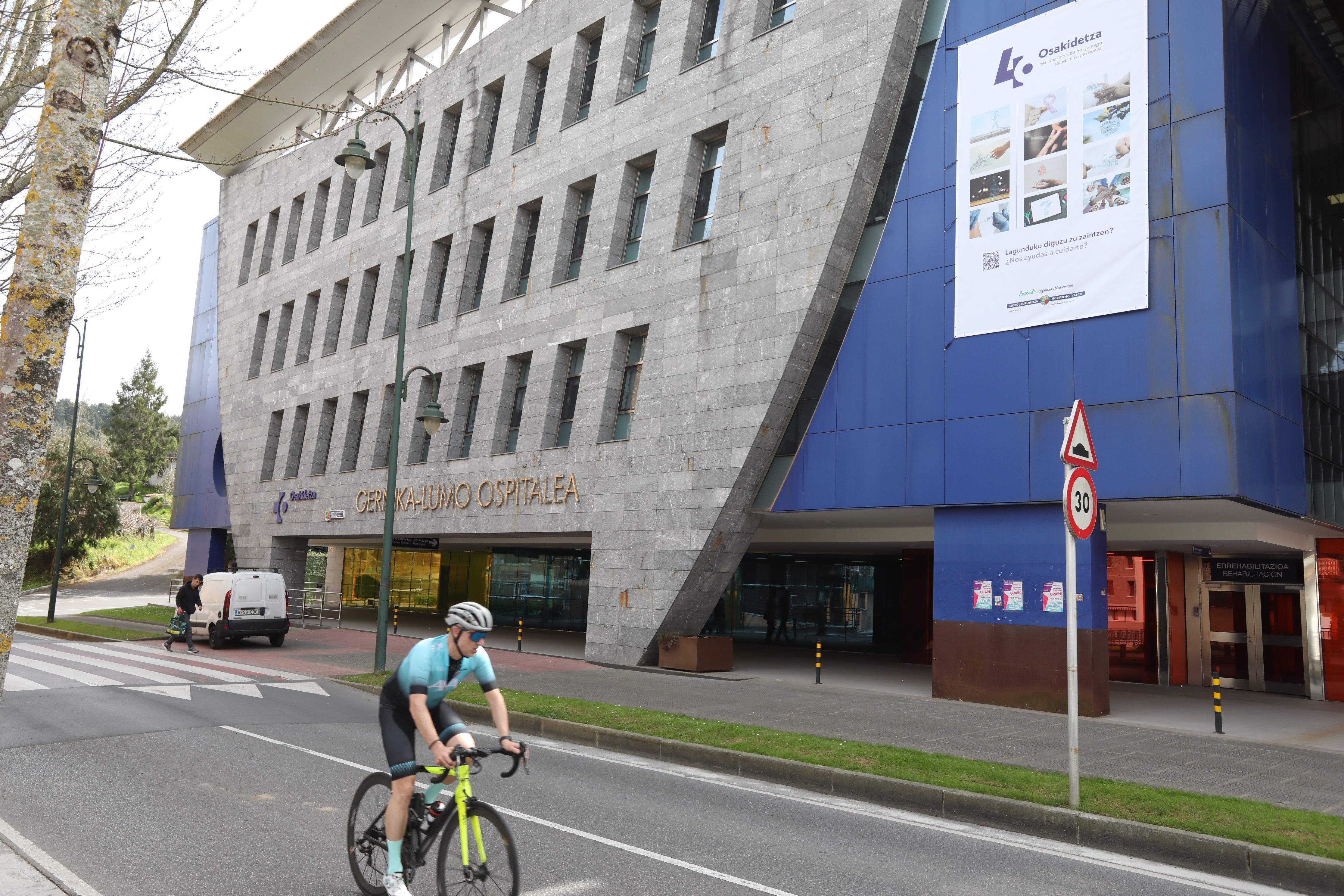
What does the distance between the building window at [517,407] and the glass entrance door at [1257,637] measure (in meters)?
17.6

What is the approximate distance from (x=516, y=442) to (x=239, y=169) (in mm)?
24675

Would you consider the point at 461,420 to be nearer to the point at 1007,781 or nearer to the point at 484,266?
the point at 484,266

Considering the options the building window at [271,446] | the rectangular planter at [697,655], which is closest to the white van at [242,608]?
the rectangular planter at [697,655]

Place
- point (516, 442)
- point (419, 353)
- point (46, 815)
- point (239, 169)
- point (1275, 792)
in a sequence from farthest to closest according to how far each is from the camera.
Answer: point (239, 169), point (419, 353), point (516, 442), point (1275, 792), point (46, 815)

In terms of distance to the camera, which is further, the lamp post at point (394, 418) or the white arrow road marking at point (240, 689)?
the lamp post at point (394, 418)

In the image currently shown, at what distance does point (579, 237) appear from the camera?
24.8 metres

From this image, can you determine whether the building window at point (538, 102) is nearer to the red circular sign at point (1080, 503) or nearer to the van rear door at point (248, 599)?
the van rear door at point (248, 599)

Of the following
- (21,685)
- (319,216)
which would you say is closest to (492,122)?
(319,216)

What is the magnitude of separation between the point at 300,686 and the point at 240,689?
115cm

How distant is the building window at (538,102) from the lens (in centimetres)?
2678

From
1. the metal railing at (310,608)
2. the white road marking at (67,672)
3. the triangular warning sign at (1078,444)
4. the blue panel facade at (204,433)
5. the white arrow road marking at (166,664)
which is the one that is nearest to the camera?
the triangular warning sign at (1078,444)

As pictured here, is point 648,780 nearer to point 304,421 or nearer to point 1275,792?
point 1275,792

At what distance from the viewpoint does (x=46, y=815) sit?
7.28m

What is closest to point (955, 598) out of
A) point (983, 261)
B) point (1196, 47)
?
point (983, 261)
